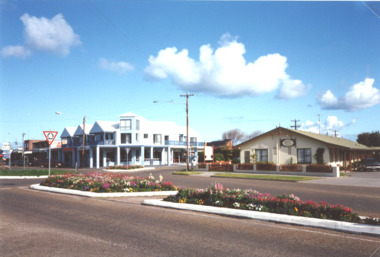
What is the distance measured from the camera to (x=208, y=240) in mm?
6957

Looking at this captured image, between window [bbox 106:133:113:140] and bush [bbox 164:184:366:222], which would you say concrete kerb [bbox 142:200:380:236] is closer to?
bush [bbox 164:184:366:222]

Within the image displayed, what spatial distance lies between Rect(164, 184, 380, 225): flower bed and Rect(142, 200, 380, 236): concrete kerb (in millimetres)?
441

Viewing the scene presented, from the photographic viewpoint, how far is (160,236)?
729 cm

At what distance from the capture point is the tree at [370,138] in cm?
8450

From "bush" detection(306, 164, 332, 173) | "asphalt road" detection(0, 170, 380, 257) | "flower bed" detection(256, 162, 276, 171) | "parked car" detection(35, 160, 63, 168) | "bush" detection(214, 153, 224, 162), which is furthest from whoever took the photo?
"parked car" detection(35, 160, 63, 168)

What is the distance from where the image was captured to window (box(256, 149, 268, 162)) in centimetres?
3534

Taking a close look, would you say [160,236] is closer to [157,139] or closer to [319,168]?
[319,168]

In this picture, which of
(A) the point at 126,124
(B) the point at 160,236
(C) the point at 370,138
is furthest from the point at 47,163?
(C) the point at 370,138

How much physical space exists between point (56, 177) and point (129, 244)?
48.1 ft

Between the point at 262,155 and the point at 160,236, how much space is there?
29730 millimetres

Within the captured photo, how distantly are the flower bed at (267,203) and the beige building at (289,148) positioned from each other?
23.2 metres

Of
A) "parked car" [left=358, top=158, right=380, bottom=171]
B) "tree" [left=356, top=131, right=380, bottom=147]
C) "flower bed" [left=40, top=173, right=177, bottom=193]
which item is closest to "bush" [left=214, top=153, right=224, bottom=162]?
"parked car" [left=358, top=158, right=380, bottom=171]

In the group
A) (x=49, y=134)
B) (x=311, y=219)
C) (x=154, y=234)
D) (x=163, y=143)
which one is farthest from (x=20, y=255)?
(x=163, y=143)

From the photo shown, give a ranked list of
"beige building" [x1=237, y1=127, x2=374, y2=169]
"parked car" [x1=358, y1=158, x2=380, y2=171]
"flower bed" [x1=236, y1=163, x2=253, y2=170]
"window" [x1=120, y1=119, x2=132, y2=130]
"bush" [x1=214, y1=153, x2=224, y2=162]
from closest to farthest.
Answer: "beige building" [x1=237, y1=127, x2=374, y2=169], "flower bed" [x1=236, y1=163, x2=253, y2=170], "parked car" [x1=358, y1=158, x2=380, y2=171], "bush" [x1=214, y1=153, x2=224, y2=162], "window" [x1=120, y1=119, x2=132, y2=130]
